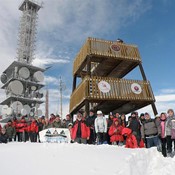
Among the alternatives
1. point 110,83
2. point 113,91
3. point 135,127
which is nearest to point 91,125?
point 135,127

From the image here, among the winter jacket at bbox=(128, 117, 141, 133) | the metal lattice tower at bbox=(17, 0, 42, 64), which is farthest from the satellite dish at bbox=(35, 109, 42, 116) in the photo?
the winter jacket at bbox=(128, 117, 141, 133)

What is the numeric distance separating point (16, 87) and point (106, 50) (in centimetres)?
2529

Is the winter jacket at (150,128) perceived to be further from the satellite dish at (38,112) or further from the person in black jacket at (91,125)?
the satellite dish at (38,112)

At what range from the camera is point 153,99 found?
53.5ft

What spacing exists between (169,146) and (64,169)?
206 inches

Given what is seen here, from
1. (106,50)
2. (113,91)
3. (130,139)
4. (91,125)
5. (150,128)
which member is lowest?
(130,139)

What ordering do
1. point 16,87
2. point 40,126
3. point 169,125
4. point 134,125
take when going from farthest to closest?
1. point 16,87
2. point 40,126
3. point 134,125
4. point 169,125

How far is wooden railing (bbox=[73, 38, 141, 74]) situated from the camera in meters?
16.4

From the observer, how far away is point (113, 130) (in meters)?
10.8

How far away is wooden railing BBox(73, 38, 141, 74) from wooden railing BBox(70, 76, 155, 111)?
1555 mm

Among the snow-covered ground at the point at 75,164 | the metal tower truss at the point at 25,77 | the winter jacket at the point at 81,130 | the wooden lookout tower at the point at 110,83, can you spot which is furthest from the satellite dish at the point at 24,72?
the snow-covered ground at the point at 75,164

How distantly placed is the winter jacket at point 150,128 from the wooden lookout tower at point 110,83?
5.92 metres

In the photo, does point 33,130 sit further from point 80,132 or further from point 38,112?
point 38,112

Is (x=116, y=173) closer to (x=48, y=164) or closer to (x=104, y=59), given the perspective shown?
(x=48, y=164)
